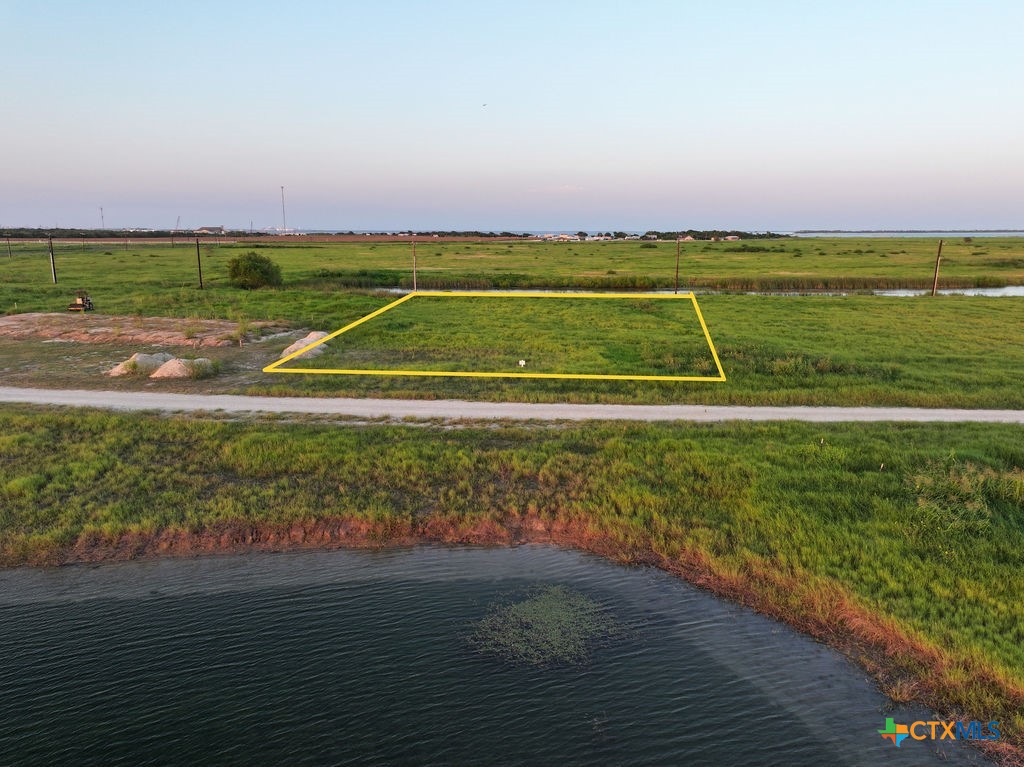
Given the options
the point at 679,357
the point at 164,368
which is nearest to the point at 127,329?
the point at 164,368

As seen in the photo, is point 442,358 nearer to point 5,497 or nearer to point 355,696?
point 5,497

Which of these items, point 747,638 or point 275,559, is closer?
point 747,638

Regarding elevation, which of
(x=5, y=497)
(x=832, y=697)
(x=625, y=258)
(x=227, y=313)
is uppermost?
(x=625, y=258)

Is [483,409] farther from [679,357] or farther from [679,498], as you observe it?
[679,357]

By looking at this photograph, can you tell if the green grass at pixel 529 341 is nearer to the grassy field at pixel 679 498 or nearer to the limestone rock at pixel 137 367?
the limestone rock at pixel 137 367

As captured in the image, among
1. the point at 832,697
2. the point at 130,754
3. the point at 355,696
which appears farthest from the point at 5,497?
the point at 832,697

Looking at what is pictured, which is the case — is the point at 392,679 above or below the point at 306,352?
below

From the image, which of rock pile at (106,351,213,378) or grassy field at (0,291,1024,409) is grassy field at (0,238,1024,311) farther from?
rock pile at (106,351,213,378)
